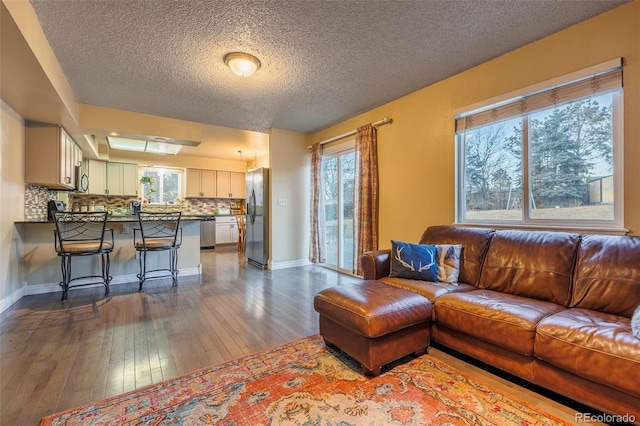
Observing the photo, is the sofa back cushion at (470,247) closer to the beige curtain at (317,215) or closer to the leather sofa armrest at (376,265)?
the leather sofa armrest at (376,265)

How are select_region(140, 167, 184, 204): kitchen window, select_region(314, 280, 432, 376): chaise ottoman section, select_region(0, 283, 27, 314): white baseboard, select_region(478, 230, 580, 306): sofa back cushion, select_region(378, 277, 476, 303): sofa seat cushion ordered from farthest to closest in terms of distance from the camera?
select_region(140, 167, 184, 204): kitchen window
select_region(0, 283, 27, 314): white baseboard
select_region(378, 277, 476, 303): sofa seat cushion
select_region(478, 230, 580, 306): sofa back cushion
select_region(314, 280, 432, 376): chaise ottoman section

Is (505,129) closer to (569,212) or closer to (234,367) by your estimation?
(569,212)

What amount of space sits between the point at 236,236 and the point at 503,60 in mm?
7304

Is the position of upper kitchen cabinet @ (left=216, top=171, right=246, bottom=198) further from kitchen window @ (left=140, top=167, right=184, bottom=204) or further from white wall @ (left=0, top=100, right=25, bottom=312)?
white wall @ (left=0, top=100, right=25, bottom=312)

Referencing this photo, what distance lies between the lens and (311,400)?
1.58 m

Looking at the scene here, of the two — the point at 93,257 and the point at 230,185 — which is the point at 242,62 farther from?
the point at 230,185

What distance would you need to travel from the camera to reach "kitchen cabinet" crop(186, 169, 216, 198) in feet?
25.7

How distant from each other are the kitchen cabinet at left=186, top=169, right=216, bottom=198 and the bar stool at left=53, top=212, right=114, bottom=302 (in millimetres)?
3778

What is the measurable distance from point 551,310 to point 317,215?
147 inches

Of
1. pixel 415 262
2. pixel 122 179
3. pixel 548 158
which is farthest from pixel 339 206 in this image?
pixel 122 179

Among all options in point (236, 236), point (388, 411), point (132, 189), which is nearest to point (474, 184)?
point (388, 411)

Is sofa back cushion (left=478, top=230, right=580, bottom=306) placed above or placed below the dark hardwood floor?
above

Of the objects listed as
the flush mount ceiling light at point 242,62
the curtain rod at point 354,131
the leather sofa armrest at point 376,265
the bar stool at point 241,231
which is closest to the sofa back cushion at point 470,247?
the leather sofa armrest at point 376,265

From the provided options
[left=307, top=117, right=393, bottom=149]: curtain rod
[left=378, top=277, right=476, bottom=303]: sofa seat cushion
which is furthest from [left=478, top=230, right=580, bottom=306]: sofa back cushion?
[left=307, top=117, right=393, bottom=149]: curtain rod
